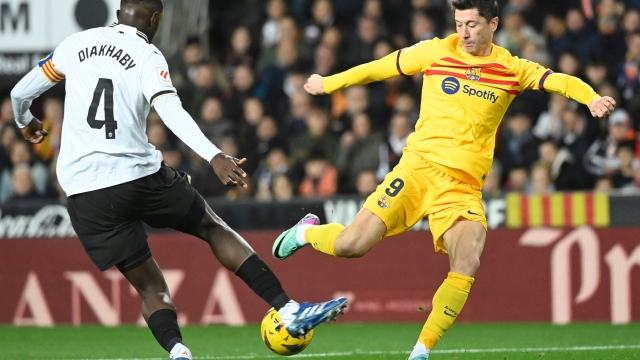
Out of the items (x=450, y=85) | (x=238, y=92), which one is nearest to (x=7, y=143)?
(x=238, y=92)

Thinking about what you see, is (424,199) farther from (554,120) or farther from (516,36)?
(516,36)

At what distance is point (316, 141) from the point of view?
451 inches

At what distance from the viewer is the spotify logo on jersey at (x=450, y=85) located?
6.54 m

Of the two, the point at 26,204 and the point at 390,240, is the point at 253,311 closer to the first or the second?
the point at 390,240

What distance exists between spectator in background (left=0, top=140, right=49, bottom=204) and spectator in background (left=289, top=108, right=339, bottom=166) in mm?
2798

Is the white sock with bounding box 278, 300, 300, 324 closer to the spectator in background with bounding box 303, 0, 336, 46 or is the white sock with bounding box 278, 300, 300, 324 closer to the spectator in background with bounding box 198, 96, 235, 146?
the spectator in background with bounding box 198, 96, 235, 146

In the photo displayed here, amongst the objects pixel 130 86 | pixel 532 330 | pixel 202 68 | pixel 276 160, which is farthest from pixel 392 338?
pixel 202 68

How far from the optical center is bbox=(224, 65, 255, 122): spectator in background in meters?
12.1

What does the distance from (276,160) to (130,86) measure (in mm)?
5396

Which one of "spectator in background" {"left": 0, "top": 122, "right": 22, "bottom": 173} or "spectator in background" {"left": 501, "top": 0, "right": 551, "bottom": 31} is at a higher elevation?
"spectator in background" {"left": 501, "top": 0, "right": 551, "bottom": 31}

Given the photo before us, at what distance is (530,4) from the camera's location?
1241cm

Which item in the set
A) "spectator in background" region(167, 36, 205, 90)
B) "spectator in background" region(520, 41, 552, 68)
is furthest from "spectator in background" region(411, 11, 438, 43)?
"spectator in background" region(167, 36, 205, 90)

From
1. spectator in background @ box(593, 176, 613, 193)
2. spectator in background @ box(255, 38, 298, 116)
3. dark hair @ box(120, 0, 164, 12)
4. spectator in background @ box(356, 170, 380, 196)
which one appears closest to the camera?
dark hair @ box(120, 0, 164, 12)

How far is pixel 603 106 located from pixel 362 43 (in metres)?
6.53
